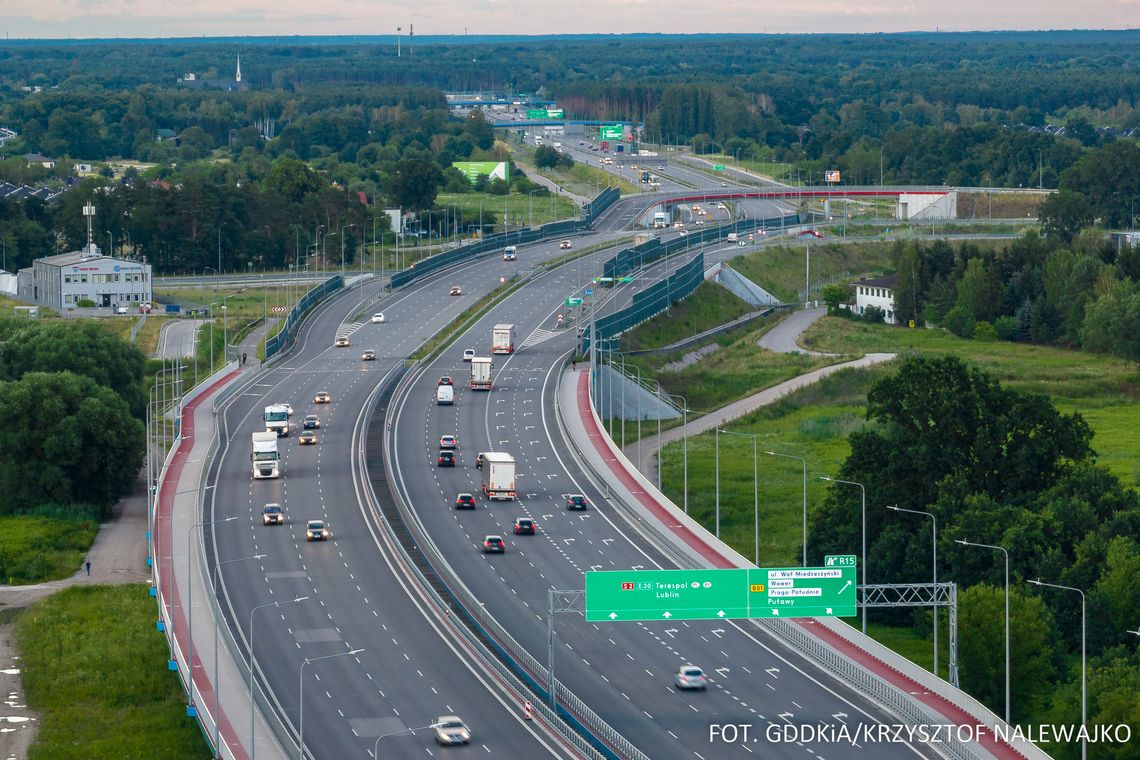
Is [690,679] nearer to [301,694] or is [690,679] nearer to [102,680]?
[301,694]

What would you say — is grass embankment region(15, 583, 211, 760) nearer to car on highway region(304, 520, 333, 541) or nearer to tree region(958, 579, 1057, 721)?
car on highway region(304, 520, 333, 541)

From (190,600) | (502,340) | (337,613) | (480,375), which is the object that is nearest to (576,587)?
(337,613)

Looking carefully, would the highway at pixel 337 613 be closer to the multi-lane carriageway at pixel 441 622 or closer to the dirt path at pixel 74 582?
the multi-lane carriageway at pixel 441 622

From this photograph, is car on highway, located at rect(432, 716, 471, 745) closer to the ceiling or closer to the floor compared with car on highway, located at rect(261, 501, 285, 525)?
closer to the ceiling

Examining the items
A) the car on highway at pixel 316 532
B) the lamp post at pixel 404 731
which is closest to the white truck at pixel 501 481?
the car on highway at pixel 316 532

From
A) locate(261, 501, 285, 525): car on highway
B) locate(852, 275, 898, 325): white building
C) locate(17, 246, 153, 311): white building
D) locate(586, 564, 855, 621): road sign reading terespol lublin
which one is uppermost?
locate(586, 564, 855, 621): road sign reading terespol lublin

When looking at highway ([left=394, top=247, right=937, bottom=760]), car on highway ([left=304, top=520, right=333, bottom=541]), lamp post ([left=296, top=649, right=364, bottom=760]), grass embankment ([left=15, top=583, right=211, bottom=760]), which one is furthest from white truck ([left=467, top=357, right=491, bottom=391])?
lamp post ([left=296, top=649, right=364, bottom=760])
